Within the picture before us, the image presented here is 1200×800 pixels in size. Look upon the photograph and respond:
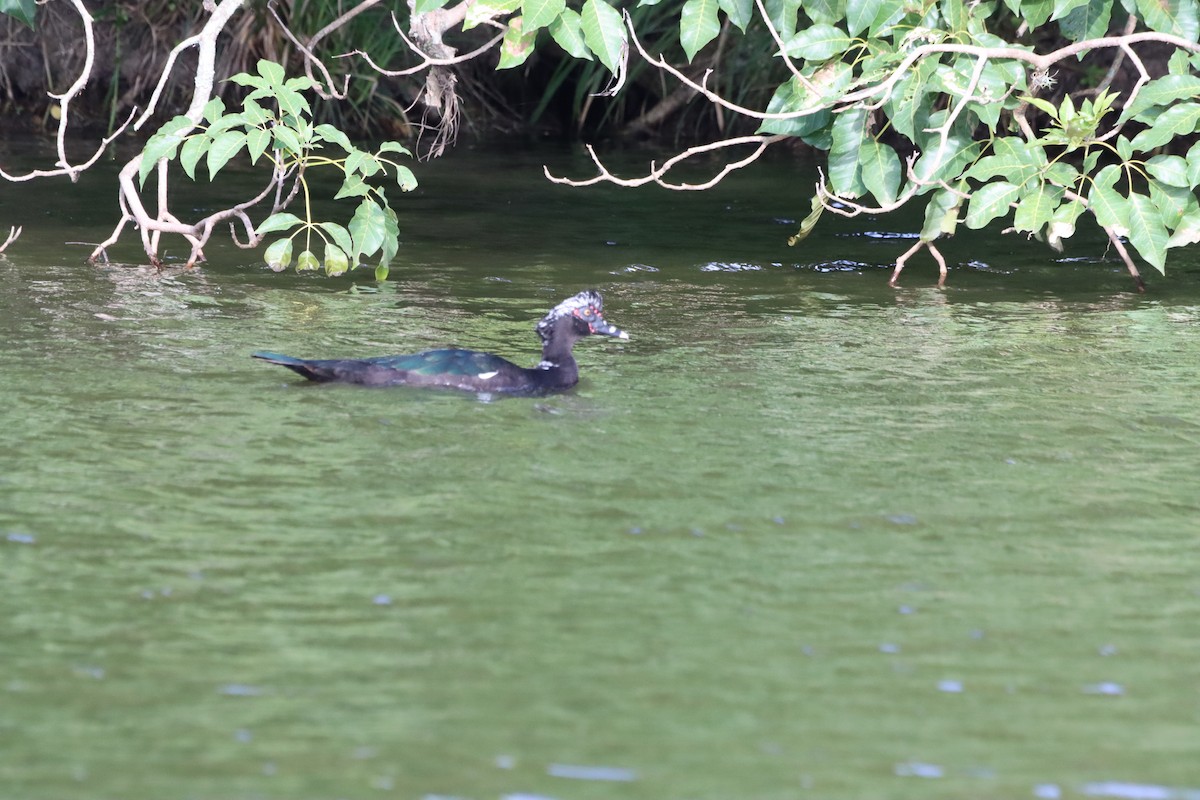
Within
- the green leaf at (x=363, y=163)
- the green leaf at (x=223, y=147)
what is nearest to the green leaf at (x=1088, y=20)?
the green leaf at (x=363, y=163)

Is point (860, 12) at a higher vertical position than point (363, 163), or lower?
higher

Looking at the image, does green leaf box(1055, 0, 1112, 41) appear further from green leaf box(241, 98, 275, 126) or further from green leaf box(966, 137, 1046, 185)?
green leaf box(241, 98, 275, 126)

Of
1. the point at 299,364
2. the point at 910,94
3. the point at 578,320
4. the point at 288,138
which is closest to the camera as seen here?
the point at 299,364

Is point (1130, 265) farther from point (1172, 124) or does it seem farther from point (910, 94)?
point (910, 94)

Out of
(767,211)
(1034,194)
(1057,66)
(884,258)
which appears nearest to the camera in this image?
(1034,194)

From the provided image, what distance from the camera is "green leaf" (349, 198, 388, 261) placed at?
934cm

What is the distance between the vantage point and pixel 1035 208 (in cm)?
883

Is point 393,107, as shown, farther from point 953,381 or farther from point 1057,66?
point 953,381

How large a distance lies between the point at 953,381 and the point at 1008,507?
2.02 m

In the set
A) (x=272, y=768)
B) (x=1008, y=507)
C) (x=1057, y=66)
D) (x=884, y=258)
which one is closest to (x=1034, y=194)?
(x=884, y=258)

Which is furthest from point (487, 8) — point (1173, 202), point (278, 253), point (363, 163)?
point (1173, 202)

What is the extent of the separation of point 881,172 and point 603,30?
1.96 meters

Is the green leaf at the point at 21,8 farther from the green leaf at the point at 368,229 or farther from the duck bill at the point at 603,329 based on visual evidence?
the duck bill at the point at 603,329

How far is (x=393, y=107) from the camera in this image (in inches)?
684
